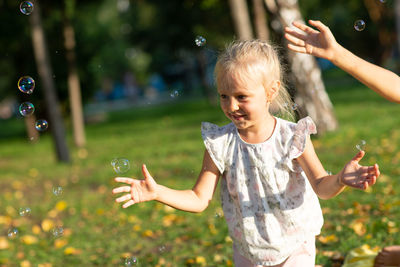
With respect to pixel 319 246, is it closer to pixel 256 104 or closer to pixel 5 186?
pixel 256 104

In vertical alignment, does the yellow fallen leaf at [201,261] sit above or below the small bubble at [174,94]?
below

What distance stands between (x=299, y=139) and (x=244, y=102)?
374mm

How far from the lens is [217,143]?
2791 millimetres

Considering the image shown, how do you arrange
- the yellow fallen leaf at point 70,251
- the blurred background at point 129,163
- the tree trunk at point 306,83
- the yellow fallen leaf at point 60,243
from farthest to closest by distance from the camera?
the tree trunk at point 306,83 → the yellow fallen leaf at point 60,243 → the yellow fallen leaf at point 70,251 → the blurred background at point 129,163

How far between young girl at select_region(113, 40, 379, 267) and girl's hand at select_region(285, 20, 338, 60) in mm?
143

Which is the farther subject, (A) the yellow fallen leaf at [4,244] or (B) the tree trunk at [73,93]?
(B) the tree trunk at [73,93]

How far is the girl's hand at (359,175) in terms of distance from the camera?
223 centimetres

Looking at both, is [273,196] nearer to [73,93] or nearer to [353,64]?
[353,64]

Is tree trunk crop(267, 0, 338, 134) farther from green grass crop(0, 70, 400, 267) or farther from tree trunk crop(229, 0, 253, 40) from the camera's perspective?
tree trunk crop(229, 0, 253, 40)

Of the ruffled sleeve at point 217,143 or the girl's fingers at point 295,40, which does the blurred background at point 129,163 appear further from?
the ruffled sleeve at point 217,143

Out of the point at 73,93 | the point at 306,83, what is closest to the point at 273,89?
the point at 306,83

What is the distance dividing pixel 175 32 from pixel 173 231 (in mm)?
22110

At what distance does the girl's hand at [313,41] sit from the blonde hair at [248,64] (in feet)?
0.45

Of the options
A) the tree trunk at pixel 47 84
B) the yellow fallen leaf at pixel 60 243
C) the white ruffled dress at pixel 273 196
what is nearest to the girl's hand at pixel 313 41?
the white ruffled dress at pixel 273 196
